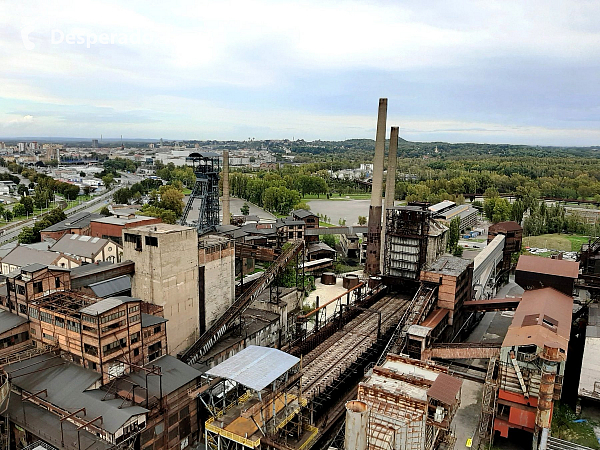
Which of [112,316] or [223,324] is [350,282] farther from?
[112,316]

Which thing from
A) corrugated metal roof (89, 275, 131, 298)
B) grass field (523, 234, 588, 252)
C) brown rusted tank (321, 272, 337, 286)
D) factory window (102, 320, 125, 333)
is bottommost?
brown rusted tank (321, 272, 337, 286)

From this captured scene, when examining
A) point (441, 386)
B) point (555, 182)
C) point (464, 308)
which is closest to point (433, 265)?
point (464, 308)

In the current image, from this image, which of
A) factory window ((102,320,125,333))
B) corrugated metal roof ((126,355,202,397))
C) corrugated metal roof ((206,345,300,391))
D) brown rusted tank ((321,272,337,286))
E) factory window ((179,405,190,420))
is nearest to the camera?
corrugated metal roof ((206,345,300,391))

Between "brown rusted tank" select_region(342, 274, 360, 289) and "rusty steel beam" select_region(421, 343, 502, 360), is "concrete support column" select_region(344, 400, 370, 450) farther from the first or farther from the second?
"brown rusted tank" select_region(342, 274, 360, 289)

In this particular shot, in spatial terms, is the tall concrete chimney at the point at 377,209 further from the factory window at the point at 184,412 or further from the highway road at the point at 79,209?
the highway road at the point at 79,209

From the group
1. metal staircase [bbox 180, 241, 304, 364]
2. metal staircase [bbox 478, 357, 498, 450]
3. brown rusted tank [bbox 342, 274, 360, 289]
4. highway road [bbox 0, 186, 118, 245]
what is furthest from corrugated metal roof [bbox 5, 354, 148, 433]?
highway road [bbox 0, 186, 118, 245]

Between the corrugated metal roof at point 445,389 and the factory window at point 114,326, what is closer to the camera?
the corrugated metal roof at point 445,389

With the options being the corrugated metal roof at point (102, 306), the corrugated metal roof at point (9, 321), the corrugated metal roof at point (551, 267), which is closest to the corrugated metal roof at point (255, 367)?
the corrugated metal roof at point (102, 306)
